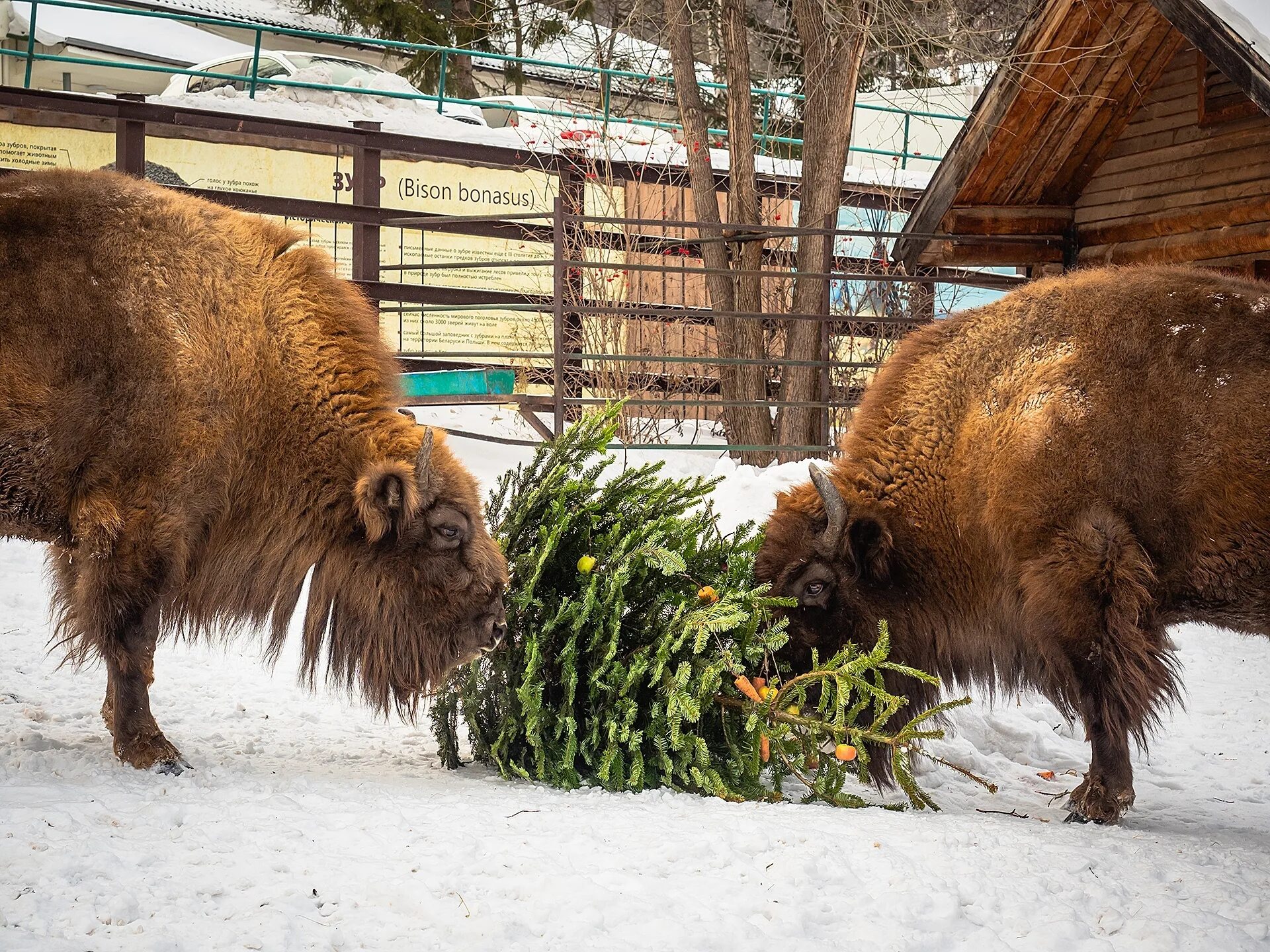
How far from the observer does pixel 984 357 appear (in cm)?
575

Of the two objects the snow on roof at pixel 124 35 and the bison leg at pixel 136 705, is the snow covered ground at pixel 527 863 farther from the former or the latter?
the snow on roof at pixel 124 35

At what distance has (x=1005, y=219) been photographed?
11125 millimetres

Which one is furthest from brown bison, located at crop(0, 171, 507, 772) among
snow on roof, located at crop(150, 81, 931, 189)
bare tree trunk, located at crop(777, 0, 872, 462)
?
snow on roof, located at crop(150, 81, 931, 189)

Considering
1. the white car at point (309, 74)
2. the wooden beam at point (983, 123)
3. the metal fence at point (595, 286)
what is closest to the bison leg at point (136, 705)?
the metal fence at point (595, 286)

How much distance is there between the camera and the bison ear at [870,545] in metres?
5.55

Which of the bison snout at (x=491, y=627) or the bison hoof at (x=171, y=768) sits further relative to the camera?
the bison snout at (x=491, y=627)

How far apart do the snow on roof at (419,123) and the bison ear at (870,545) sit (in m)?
9.16

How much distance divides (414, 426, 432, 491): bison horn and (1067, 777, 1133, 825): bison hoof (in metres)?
3.10

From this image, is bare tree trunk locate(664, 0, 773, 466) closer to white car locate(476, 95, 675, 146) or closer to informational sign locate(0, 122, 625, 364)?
informational sign locate(0, 122, 625, 364)

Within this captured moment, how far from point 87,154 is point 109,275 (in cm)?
930

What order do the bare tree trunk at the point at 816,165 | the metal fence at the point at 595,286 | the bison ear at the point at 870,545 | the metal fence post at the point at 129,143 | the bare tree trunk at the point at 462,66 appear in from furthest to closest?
the bare tree trunk at the point at 462,66, the metal fence post at the point at 129,143, the metal fence at the point at 595,286, the bare tree trunk at the point at 816,165, the bison ear at the point at 870,545

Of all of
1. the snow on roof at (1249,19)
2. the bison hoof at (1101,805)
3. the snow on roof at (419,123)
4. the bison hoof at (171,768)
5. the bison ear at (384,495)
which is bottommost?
the bison hoof at (1101,805)

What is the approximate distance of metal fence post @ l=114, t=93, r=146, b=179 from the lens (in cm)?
1298

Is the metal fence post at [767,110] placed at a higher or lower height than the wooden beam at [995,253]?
higher
